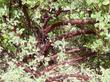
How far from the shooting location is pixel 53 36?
398 cm

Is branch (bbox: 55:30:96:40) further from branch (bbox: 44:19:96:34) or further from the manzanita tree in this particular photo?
branch (bbox: 44:19:96:34)

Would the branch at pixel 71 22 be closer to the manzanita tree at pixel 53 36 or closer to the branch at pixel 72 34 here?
the manzanita tree at pixel 53 36

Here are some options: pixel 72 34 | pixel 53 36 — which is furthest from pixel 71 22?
pixel 53 36

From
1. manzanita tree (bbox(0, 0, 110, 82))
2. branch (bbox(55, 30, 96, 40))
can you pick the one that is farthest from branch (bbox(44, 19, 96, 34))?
branch (bbox(55, 30, 96, 40))

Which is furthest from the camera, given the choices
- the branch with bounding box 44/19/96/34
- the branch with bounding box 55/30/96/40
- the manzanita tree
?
the branch with bounding box 55/30/96/40

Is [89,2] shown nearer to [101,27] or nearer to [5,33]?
[101,27]

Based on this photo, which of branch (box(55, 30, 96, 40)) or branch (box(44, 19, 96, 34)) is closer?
branch (box(44, 19, 96, 34))

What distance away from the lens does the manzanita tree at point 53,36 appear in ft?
11.7

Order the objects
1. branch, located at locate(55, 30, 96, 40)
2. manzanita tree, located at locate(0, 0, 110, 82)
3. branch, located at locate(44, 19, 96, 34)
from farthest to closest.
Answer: branch, located at locate(55, 30, 96, 40) < branch, located at locate(44, 19, 96, 34) < manzanita tree, located at locate(0, 0, 110, 82)

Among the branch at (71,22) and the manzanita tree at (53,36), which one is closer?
the manzanita tree at (53,36)

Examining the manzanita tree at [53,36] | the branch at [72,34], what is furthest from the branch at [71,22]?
the branch at [72,34]

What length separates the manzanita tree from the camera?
357cm

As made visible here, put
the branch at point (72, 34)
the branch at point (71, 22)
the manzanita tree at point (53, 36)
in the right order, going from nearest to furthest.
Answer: the manzanita tree at point (53, 36) < the branch at point (71, 22) < the branch at point (72, 34)

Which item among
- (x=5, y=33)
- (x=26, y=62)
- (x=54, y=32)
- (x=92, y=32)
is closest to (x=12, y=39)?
(x=5, y=33)
